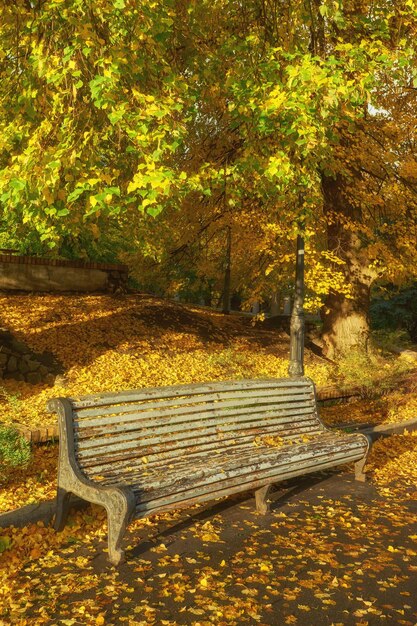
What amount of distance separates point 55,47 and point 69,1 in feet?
1.91

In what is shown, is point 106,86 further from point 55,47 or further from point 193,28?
point 193,28

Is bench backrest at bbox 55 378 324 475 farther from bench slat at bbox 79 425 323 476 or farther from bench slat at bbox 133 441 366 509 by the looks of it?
bench slat at bbox 133 441 366 509

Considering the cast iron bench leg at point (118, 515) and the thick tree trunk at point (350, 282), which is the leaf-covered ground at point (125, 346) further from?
the cast iron bench leg at point (118, 515)

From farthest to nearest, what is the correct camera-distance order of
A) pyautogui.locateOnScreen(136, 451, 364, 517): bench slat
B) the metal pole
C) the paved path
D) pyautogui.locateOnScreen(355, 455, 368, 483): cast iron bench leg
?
the metal pole → pyautogui.locateOnScreen(355, 455, 368, 483): cast iron bench leg → pyautogui.locateOnScreen(136, 451, 364, 517): bench slat → the paved path

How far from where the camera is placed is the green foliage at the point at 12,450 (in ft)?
19.6

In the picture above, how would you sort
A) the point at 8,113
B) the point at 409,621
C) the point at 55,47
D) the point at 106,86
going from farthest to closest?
the point at 8,113, the point at 55,47, the point at 106,86, the point at 409,621


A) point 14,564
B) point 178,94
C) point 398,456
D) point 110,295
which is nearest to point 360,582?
point 14,564

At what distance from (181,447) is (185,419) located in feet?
0.79

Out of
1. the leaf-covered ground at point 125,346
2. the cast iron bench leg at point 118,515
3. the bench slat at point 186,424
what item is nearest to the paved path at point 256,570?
the cast iron bench leg at point 118,515

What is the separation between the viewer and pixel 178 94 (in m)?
A: 6.64

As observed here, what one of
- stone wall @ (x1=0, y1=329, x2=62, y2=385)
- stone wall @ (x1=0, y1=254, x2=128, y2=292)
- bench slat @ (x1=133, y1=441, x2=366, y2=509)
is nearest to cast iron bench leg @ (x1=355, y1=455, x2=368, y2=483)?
bench slat @ (x1=133, y1=441, x2=366, y2=509)

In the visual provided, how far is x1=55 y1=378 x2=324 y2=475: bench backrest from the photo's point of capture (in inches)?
187

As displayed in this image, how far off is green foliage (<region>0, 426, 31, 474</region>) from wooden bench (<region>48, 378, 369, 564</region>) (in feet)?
4.41

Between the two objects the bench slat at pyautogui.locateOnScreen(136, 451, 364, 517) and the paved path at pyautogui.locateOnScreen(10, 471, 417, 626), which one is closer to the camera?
the paved path at pyautogui.locateOnScreen(10, 471, 417, 626)
